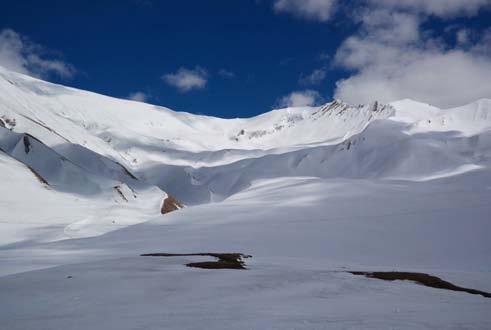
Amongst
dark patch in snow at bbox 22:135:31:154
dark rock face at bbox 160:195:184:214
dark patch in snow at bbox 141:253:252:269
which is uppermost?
dark patch in snow at bbox 22:135:31:154

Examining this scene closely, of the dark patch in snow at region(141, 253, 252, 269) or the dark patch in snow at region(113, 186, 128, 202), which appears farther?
the dark patch in snow at region(113, 186, 128, 202)

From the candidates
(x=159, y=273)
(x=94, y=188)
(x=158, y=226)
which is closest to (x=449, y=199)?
(x=158, y=226)

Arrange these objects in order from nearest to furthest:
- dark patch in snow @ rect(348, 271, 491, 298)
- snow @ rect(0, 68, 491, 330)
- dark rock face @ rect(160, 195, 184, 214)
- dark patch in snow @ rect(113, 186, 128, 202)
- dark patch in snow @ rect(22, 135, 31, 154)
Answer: snow @ rect(0, 68, 491, 330)
dark patch in snow @ rect(348, 271, 491, 298)
dark patch in snow @ rect(113, 186, 128, 202)
dark rock face @ rect(160, 195, 184, 214)
dark patch in snow @ rect(22, 135, 31, 154)

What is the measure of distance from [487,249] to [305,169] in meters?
106

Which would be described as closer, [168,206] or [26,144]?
[26,144]

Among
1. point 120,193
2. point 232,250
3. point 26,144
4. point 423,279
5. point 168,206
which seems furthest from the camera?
point 168,206

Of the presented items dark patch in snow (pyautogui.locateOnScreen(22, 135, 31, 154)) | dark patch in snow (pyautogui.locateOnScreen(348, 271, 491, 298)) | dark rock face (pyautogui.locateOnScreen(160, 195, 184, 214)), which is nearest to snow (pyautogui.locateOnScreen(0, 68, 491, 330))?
dark patch in snow (pyautogui.locateOnScreen(22, 135, 31, 154))

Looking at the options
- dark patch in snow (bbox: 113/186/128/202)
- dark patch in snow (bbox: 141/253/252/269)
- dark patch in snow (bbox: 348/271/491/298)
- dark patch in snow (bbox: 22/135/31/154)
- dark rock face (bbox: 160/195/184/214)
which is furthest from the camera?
dark patch in snow (bbox: 22/135/31/154)

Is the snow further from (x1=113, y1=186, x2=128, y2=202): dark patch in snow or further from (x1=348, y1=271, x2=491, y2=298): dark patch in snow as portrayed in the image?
(x1=348, y1=271, x2=491, y2=298): dark patch in snow

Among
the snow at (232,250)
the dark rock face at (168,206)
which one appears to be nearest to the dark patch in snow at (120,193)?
the snow at (232,250)

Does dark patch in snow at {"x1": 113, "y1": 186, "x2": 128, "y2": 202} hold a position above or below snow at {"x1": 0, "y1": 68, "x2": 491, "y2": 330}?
above

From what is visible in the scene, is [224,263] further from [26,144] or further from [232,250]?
[26,144]

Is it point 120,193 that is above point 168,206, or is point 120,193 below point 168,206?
above

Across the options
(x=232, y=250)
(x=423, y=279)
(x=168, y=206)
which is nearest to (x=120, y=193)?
(x=168, y=206)
